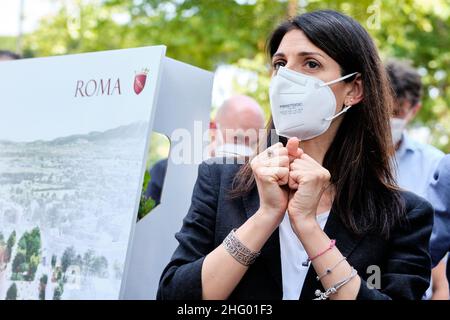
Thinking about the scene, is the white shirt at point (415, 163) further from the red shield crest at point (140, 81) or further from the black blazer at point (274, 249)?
the red shield crest at point (140, 81)

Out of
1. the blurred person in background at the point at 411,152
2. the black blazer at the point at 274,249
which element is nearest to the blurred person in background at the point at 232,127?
the blurred person in background at the point at 411,152

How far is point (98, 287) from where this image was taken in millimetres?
2646

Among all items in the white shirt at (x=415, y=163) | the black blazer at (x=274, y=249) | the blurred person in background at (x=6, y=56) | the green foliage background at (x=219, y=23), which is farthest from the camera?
the green foliage background at (x=219, y=23)

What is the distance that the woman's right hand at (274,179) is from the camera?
2420 mm

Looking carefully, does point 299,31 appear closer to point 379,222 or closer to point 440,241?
point 379,222

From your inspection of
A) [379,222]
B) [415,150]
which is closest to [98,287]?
[379,222]

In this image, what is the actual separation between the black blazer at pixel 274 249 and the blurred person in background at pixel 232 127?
2841 mm

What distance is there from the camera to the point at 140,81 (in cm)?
283

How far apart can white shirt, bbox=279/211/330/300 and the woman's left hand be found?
0.73 ft

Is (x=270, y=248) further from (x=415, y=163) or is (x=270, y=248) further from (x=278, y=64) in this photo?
(x=415, y=163)

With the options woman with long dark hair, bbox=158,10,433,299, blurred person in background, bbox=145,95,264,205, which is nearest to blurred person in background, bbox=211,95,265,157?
blurred person in background, bbox=145,95,264,205

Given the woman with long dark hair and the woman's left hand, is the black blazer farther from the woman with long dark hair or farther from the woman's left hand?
the woman's left hand

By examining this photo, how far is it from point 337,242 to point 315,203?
0.24 metres

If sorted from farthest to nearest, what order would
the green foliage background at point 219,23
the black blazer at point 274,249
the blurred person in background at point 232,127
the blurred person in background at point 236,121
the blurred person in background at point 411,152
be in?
1. the green foliage background at point 219,23
2. the blurred person in background at point 236,121
3. the blurred person in background at point 232,127
4. the blurred person in background at point 411,152
5. the black blazer at point 274,249
